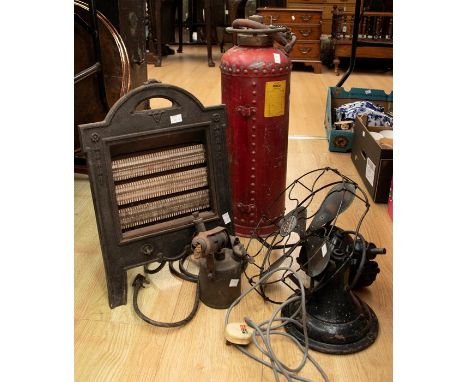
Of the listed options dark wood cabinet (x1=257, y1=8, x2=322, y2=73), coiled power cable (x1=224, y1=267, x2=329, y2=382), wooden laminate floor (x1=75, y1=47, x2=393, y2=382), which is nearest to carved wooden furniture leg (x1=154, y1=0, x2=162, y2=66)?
dark wood cabinet (x1=257, y1=8, x2=322, y2=73)

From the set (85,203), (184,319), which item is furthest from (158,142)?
(85,203)

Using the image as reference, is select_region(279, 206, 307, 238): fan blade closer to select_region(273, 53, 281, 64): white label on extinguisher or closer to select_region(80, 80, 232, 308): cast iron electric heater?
select_region(80, 80, 232, 308): cast iron electric heater

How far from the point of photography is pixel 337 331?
1.35 metres

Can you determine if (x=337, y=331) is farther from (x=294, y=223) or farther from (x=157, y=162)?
(x=157, y=162)

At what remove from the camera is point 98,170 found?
1.40 meters

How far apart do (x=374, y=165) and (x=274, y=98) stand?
78 cm

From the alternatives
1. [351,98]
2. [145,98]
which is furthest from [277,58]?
[351,98]

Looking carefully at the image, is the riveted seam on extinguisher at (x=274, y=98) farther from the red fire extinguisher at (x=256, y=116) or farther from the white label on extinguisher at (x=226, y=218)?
the white label on extinguisher at (x=226, y=218)

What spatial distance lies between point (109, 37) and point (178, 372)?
1611 millimetres

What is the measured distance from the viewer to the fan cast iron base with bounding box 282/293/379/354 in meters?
1.34

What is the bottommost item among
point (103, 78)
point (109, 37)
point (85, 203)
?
point (85, 203)

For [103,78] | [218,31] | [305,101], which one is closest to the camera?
[103,78]

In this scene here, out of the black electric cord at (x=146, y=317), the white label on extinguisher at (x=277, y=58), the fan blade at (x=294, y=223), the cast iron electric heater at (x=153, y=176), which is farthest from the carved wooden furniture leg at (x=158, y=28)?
the fan blade at (x=294, y=223)

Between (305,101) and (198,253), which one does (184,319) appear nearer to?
(198,253)
